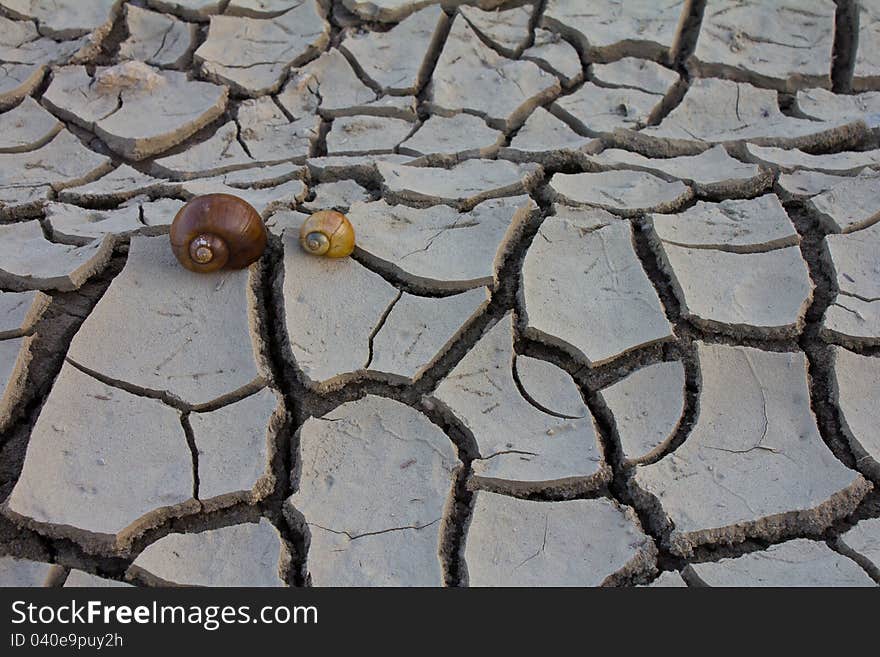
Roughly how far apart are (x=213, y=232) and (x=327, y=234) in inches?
11.8

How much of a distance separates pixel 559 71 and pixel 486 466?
199 cm

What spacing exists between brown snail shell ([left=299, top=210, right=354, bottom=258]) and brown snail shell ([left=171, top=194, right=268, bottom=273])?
0.14 m

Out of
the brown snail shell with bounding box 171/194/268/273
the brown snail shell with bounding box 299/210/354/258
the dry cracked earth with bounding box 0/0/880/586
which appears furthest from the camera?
the brown snail shell with bounding box 299/210/354/258

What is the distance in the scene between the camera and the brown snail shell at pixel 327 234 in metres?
2.54

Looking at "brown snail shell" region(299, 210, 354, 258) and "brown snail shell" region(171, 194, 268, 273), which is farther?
"brown snail shell" region(299, 210, 354, 258)

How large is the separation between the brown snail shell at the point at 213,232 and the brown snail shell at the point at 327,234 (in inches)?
5.4

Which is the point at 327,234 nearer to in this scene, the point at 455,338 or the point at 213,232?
the point at 213,232

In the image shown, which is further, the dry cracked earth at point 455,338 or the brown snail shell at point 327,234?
the brown snail shell at point 327,234

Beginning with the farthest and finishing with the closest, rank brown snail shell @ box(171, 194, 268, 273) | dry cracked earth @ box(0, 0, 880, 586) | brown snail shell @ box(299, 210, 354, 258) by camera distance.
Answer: brown snail shell @ box(299, 210, 354, 258) → brown snail shell @ box(171, 194, 268, 273) → dry cracked earth @ box(0, 0, 880, 586)

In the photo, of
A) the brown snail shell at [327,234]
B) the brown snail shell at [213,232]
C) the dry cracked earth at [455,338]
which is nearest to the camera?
the dry cracked earth at [455,338]

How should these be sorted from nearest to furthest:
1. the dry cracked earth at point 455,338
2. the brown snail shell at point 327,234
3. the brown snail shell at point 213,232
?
the dry cracked earth at point 455,338
the brown snail shell at point 213,232
the brown snail shell at point 327,234

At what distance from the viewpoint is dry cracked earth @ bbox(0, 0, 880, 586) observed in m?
2.12

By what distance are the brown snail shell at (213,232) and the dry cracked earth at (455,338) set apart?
11 centimetres

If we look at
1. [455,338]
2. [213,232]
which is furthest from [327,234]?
[455,338]
